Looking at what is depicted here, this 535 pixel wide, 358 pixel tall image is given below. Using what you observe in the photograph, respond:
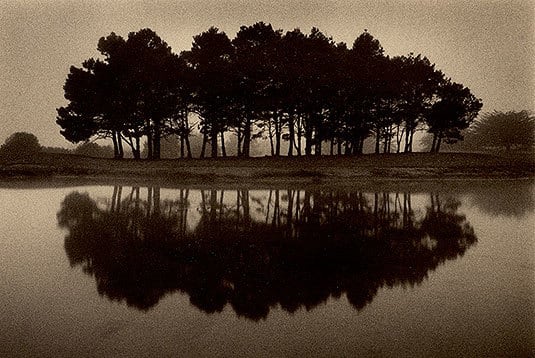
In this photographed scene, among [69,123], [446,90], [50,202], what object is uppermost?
[446,90]

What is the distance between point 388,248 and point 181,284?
209 inches

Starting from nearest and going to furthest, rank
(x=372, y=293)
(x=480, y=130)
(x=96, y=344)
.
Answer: (x=96, y=344) → (x=372, y=293) → (x=480, y=130)

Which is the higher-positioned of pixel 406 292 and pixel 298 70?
pixel 298 70

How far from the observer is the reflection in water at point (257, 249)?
715 cm

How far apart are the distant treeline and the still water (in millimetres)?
34500

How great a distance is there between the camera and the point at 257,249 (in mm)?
10188

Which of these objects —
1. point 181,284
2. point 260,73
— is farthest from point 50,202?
point 260,73

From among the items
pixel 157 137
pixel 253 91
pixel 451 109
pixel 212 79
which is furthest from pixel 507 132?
pixel 157 137

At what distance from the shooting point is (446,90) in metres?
54.8

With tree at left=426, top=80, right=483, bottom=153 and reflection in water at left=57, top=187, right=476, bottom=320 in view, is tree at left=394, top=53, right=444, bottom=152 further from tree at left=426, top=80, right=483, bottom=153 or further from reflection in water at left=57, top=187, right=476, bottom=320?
reflection in water at left=57, top=187, right=476, bottom=320

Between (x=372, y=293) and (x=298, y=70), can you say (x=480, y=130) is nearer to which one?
(x=298, y=70)

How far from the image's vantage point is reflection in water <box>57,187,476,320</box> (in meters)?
7.15

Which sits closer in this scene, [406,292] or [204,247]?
[406,292]

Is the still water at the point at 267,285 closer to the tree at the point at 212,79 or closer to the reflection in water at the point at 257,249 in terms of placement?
the reflection in water at the point at 257,249
